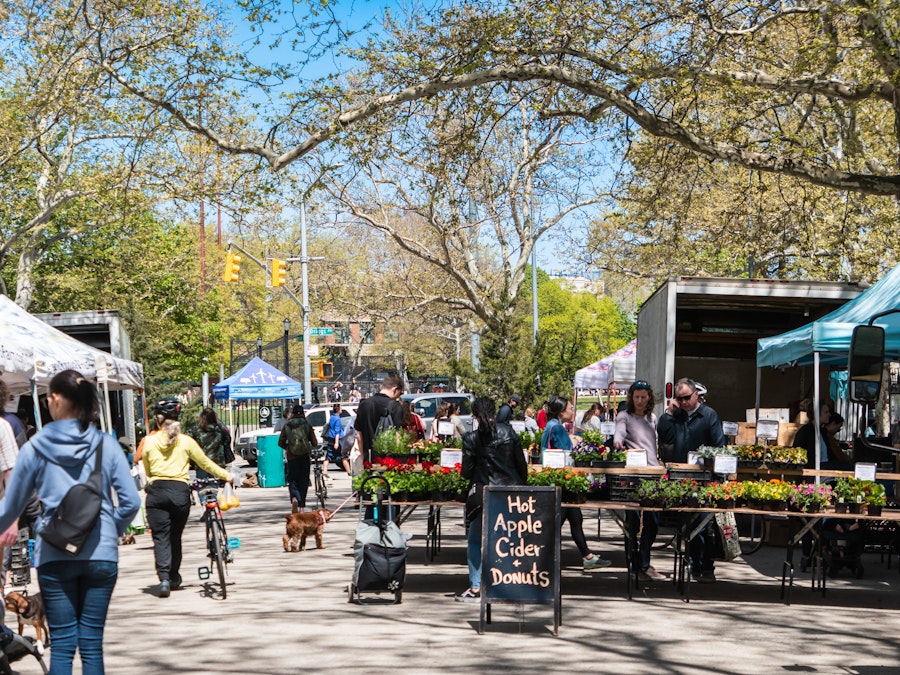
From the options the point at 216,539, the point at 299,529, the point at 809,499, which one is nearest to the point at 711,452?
the point at 809,499

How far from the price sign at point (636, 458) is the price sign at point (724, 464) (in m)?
0.65

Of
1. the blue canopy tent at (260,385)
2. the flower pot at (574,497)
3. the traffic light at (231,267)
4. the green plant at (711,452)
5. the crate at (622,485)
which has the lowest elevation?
the flower pot at (574,497)

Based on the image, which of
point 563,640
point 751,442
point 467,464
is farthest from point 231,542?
point 751,442

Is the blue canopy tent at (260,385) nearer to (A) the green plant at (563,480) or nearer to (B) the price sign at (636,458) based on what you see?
(B) the price sign at (636,458)

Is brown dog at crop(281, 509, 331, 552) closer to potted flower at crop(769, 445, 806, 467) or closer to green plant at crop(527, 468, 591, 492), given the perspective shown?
green plant at crop(527, 468, 591, 492)

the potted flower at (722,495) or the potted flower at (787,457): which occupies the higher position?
the potted flower at (787,457)

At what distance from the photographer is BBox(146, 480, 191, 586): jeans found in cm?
1095

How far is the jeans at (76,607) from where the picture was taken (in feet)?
18.5

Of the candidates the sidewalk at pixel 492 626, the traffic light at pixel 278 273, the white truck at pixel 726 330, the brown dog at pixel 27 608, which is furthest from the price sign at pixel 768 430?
the traffic light at pixel 278 273

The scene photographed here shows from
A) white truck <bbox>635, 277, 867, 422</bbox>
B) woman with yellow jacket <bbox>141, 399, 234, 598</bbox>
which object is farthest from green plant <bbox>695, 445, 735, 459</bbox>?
white truck <bbox>635, 277, 867, 422</bbox>

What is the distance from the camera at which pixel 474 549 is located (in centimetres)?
1000

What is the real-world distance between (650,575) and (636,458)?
1.42 m

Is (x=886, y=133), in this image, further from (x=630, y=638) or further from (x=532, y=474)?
(x=630, y=638)

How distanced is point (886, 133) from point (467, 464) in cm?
2010
